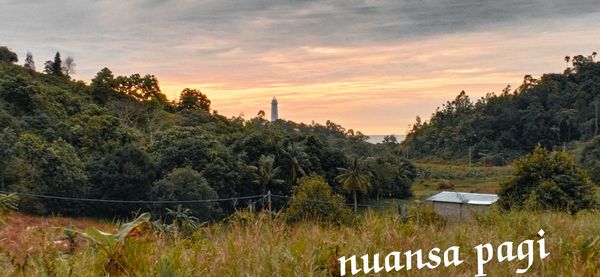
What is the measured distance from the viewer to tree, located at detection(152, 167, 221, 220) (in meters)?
31.7

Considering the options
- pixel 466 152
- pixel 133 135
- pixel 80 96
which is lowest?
pixel 466 152

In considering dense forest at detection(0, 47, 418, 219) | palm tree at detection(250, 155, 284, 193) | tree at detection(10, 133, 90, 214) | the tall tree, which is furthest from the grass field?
the tall tree

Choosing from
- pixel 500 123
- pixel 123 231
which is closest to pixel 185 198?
pixel 123 231

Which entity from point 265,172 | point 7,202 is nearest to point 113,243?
point 7,202

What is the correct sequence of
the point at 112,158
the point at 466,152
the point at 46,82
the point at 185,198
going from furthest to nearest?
the point at 466,152 < the point at 46,82 < the point at 112,158 < the point at 185,198

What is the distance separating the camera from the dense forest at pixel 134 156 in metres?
32.0

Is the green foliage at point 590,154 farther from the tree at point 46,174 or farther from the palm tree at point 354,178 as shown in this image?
the tree at point 46,174

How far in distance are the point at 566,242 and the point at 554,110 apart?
83.9 m

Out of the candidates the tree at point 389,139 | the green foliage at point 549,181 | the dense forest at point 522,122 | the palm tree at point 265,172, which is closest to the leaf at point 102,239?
the green foliage at point 549,181

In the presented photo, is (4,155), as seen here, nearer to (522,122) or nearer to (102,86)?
(102,86)

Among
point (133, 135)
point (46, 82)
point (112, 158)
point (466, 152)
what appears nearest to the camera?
point (112, 158)

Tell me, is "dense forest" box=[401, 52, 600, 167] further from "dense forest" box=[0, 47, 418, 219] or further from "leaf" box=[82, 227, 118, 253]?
"leaf" box=[82, 227, 118, 253]

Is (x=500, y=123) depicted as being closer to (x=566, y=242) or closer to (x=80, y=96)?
(x=80, y=96)

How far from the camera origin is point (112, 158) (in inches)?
1387
